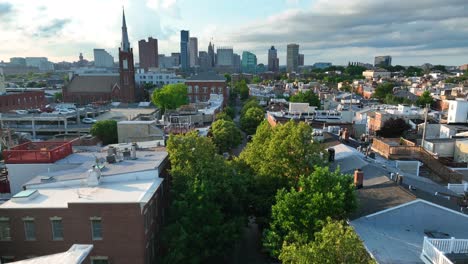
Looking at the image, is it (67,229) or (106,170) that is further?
(106,170)

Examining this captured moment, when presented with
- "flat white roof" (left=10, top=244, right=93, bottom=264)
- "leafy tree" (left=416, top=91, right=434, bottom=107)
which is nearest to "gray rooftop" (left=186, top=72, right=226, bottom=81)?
"leafy tree" (left=416, top=91, right=434, bottom=107)

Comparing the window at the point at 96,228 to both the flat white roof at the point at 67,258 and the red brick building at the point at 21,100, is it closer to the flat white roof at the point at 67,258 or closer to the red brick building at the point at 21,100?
the flat white roof at the point at 67,258

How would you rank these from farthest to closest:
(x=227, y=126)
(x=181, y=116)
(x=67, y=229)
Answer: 1. (x=181, y=116)
2. (x=227, y=126)
3. (x=67, y=229)

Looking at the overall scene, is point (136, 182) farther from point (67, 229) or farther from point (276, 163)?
point (276, 163)

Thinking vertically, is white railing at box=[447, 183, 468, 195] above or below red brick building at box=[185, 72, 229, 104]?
below

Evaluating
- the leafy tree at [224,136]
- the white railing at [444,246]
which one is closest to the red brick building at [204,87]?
the leafy tree at [224,136]

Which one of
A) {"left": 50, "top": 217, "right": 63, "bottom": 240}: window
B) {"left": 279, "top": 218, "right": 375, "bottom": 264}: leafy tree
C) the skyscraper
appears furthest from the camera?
the skyscraper

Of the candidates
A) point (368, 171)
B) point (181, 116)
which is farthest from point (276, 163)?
point (181, 116)

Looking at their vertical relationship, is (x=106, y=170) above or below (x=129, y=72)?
below

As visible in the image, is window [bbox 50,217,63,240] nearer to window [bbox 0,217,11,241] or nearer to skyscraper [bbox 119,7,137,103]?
window [bbox 0,217,11,241]
